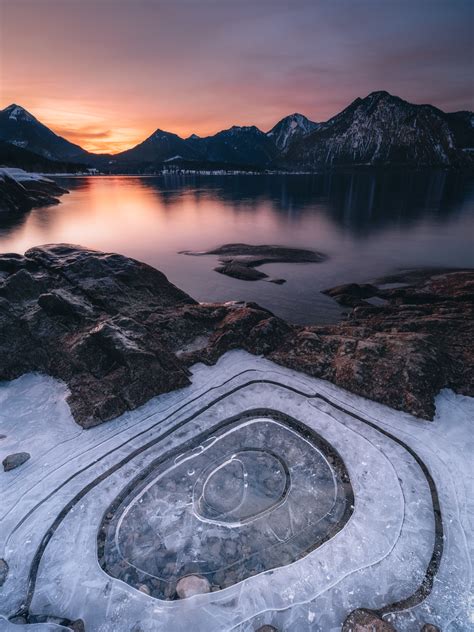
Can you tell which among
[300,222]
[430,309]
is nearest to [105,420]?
[430,309]

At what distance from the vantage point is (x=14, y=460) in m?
9.57

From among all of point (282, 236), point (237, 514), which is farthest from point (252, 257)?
point (237, 514)

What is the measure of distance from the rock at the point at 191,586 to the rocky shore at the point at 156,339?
5.98 meters

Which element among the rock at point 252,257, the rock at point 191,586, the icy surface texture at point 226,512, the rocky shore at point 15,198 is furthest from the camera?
the rocky shore at point 15,198

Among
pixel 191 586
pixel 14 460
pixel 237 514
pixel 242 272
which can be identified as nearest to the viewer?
pixel 191 586

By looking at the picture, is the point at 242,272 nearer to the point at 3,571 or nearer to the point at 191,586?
the point at 191,586

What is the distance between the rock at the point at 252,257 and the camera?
31.3 m

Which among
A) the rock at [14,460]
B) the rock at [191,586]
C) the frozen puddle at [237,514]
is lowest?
the rock at [191,586]

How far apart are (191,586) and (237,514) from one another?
6.58 ft

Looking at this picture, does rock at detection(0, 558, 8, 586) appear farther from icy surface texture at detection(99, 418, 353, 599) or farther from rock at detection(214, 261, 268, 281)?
rock at detection(214, 261, 268, 281)

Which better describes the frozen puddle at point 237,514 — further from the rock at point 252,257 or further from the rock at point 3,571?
the rock at point 252,257

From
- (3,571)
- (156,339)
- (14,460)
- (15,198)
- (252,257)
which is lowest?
(3,571)

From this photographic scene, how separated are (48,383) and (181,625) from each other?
10.1 meters

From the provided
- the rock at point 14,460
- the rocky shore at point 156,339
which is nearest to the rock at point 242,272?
the rocky shore at point 156,339
